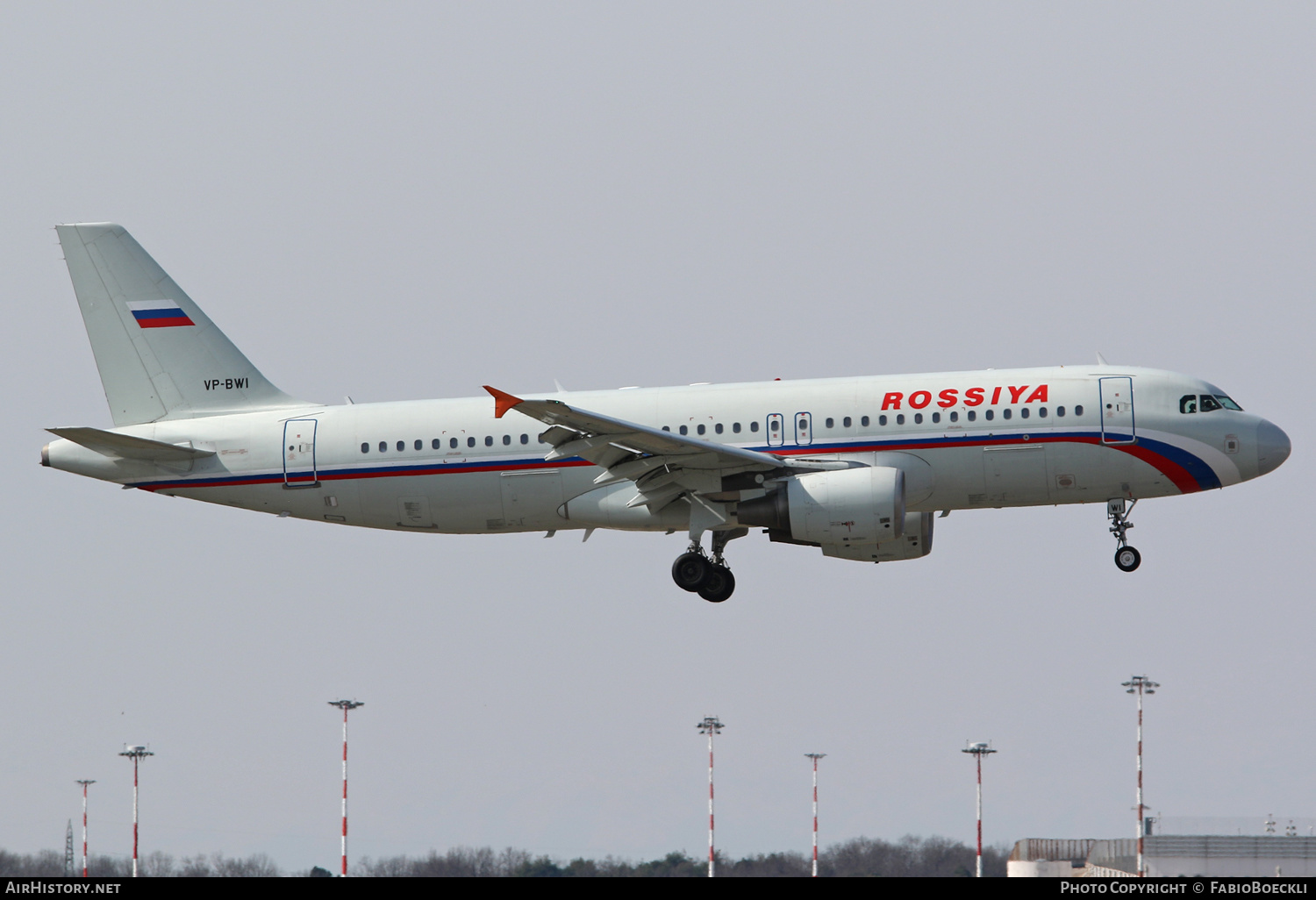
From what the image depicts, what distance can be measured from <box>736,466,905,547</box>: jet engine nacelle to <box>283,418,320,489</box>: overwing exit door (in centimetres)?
1117

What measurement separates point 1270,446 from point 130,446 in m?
27.1

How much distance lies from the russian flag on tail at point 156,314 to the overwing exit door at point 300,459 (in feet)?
18.8

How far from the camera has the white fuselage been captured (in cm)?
3734

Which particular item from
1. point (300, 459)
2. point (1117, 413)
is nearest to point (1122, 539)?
point (1117, 413)

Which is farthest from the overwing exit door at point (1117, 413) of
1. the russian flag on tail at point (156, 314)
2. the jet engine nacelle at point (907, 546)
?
the russian flag on tail at point (156, 314)

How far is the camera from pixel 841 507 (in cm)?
3634

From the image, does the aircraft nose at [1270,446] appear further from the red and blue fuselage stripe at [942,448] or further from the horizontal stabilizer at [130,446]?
the horizontal stabilizer at [130,446]

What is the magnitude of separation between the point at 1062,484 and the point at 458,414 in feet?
46.6

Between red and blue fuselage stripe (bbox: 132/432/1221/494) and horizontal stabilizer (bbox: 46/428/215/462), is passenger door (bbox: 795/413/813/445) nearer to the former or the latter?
red and blue fuselage stripe (bbox: 132/432/1221/494)

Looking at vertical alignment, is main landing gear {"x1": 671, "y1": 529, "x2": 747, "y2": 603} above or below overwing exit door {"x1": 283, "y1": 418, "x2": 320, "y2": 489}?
below

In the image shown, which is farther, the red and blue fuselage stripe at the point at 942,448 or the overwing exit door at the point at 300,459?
the overwing exit door at the point at 300,459

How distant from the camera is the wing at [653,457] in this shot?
35344 mm

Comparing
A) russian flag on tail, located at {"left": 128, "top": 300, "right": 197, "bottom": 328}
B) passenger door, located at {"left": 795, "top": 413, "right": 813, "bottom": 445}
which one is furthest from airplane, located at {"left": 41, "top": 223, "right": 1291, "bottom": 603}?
russian flag on tail, located at {"left": 128, "top": 300, "right": 197, "bottom": 328}
